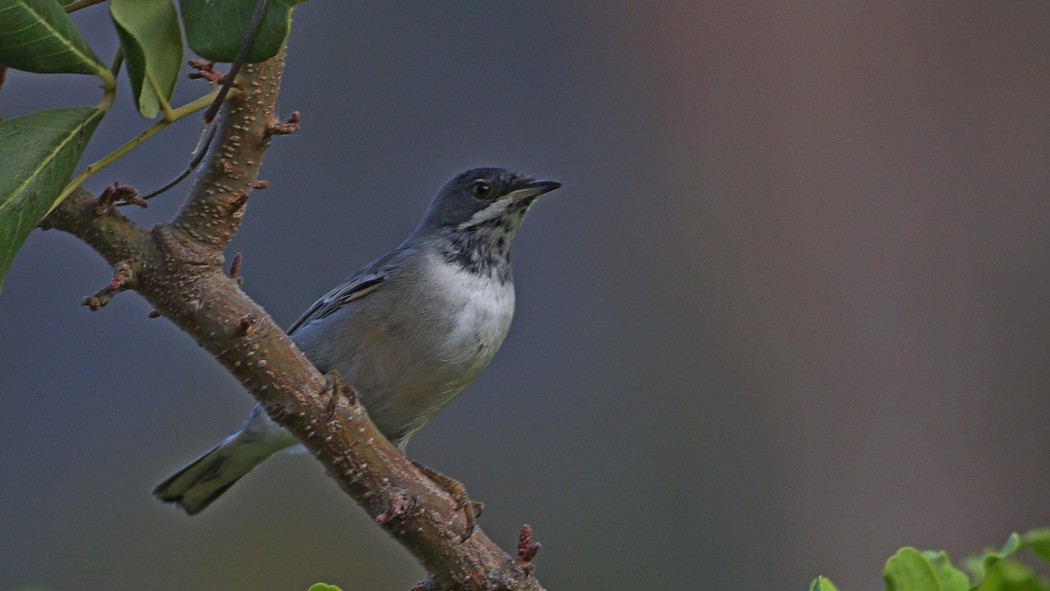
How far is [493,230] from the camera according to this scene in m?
4.21

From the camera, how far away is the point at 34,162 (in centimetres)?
160

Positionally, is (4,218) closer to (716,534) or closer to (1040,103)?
(716,534)

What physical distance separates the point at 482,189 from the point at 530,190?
21cm

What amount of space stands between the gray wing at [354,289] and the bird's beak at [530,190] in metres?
0.52

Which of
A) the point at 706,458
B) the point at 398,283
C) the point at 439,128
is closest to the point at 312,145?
the point at 439,128

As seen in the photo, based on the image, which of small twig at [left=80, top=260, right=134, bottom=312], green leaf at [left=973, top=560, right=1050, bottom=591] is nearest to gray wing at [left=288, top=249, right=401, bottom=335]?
small twig at [left=80, top=260, right=134, bottom=312]

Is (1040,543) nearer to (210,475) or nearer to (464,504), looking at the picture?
(464,504)

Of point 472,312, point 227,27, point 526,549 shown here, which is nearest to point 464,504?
point 526,549

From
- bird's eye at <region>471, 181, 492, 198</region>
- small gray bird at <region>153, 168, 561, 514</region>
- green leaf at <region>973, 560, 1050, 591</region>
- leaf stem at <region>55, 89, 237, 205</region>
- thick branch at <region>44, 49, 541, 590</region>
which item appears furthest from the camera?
bird's eye at <region>471, 181, 492, 198</region>

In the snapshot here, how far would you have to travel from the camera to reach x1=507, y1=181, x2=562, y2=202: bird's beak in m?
4.25

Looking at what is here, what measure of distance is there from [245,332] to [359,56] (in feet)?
21.9

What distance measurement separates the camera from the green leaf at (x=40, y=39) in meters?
1.59

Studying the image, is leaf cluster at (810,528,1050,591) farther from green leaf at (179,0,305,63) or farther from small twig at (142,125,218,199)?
small twig at (142,125,218,199)

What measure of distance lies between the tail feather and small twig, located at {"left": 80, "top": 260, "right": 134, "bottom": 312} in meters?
2.05
